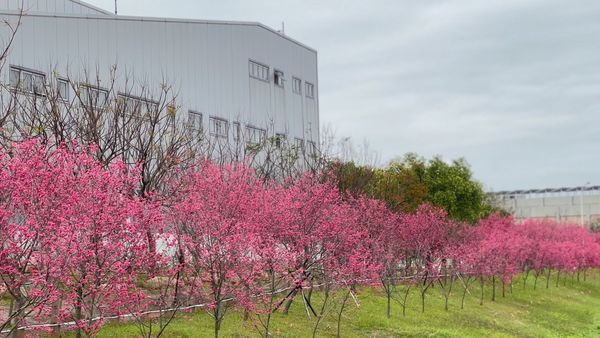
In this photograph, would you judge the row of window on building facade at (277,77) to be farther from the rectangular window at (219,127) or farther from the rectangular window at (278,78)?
the rectangular window at (219,127)

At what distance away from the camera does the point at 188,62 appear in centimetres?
3631

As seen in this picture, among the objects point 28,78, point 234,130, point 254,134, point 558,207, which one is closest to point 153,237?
point 28,78

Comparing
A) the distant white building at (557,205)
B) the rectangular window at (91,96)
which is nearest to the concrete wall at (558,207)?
the distant white building at (557,205)

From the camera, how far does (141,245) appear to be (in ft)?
48.0

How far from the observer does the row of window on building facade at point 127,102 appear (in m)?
25.7

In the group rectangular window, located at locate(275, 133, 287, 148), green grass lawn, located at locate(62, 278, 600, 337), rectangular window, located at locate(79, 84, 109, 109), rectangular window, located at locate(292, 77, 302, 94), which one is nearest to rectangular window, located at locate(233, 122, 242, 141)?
rectangular window, located at locate(275, 133, 287, 148)

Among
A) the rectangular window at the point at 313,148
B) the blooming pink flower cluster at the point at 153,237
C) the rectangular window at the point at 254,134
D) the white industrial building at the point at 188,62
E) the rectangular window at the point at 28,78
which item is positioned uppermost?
the white industrial building at the point at 188,62

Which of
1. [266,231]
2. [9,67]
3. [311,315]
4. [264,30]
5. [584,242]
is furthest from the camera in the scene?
[584,242]

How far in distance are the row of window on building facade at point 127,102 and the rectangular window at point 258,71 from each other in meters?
2.89

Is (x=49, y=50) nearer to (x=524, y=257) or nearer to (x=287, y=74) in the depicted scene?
(x=287, y=74)

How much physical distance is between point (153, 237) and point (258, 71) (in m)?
25.5

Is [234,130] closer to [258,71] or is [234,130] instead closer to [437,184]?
[258,71]

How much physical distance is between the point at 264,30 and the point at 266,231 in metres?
22.0

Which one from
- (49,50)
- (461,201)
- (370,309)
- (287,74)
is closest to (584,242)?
(461,201)
